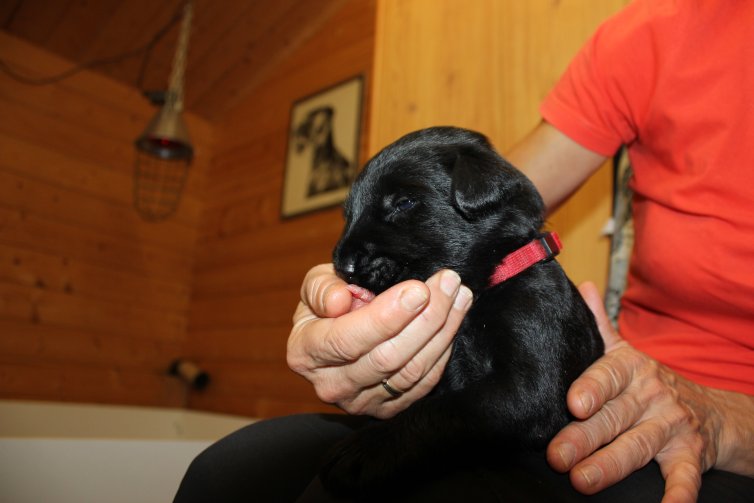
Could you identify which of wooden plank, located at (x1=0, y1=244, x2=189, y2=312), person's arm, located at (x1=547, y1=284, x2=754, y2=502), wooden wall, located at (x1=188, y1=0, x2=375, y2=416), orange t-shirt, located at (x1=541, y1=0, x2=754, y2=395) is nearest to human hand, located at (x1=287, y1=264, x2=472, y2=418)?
person's arm, located at (x1=547, y1=284, x2=754, y2=502)

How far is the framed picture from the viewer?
466cm

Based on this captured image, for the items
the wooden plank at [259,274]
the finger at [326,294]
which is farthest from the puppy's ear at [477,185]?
the wooden plank at [259,274]

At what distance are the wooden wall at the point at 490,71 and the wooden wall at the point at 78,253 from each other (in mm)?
3491

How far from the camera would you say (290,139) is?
5.32 metres

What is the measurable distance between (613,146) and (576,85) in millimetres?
169

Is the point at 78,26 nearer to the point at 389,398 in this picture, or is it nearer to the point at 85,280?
the point at 85,280

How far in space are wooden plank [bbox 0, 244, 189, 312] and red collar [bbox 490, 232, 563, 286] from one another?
4666 mm

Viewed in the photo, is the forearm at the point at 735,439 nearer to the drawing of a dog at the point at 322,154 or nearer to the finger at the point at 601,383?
the finger at the point at 601,383

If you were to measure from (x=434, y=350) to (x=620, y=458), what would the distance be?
0.31 meters

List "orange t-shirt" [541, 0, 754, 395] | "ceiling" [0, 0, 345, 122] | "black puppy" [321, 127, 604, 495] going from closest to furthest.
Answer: "black puppy" [321, 127, 604, 495]
"orange t-shirt" [541, 0, 754, 395]
"ceiling" [0, 0, 345, 122]

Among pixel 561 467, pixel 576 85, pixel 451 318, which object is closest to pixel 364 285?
pixel 451 318

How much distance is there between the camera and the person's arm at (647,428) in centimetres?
Answer: 87

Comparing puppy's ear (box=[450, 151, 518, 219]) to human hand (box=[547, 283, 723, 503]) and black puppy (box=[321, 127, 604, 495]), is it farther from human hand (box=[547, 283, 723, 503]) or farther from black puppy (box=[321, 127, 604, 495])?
human hand (box=[547, 283, 723, 503])

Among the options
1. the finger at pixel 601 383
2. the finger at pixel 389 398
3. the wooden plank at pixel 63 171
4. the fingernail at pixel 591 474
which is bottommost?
the fingernail at pixel 591 474
